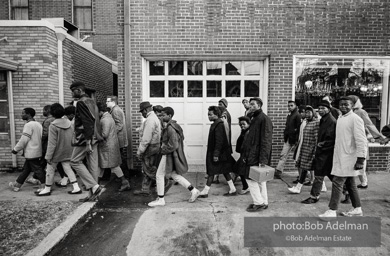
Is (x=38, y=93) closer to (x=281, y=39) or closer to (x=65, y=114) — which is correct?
(x=65, y=114)

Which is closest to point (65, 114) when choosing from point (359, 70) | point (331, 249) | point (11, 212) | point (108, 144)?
point (108, 144)

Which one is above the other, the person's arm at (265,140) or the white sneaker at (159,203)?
the person's arm at (265,140)

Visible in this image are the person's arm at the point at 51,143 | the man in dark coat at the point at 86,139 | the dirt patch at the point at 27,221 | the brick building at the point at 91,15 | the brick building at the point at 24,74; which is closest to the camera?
the dirt patch at the point at 27,221

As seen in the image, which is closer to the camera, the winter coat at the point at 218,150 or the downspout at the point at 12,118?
the winter coat at the point at 218,150

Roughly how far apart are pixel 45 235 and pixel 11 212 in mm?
1275

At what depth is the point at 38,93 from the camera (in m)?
7.32

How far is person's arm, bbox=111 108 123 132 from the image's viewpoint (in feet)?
21.2

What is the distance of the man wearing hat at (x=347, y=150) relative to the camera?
4.08 meters

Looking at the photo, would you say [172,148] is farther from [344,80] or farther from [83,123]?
[344,80]

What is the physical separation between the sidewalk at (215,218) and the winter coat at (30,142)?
0.83m

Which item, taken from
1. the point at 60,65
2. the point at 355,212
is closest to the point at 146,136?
the point at 355,212

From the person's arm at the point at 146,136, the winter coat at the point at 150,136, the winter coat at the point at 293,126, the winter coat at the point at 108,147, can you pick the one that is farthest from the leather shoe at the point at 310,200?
the winter coat at the point at 108,147

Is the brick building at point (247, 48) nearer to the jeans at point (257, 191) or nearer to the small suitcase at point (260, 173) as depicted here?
the jeans at point (257, 191)

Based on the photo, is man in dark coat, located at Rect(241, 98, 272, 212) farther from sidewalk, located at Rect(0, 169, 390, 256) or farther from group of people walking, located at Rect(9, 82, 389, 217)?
sidewalk, located at Rect(0, 169, 390, 256)
